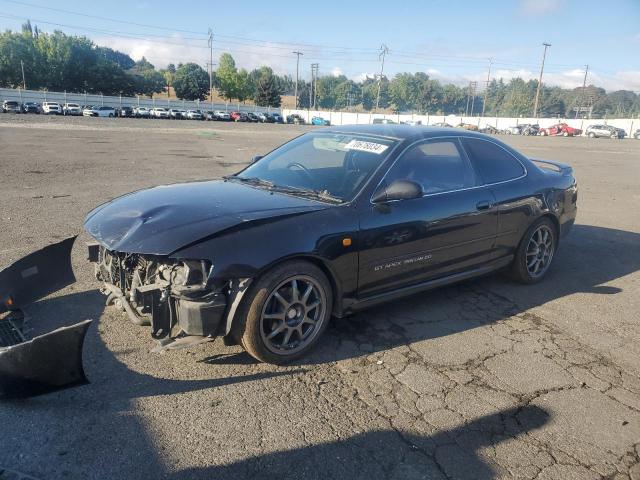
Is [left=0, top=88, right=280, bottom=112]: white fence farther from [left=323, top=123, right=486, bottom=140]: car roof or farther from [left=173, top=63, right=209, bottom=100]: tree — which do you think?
[left=323, top=123, right=486, bottom=140]: car roof

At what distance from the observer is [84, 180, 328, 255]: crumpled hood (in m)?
3.06

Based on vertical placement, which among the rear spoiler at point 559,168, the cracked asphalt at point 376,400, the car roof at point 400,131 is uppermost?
the car roof at point 400,131

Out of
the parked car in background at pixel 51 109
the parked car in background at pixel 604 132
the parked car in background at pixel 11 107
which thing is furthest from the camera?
Result: the parked car in background at pixel 604 132

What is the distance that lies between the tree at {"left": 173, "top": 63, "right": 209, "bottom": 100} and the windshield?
10199cm

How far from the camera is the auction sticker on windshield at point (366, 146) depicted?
13.7ft

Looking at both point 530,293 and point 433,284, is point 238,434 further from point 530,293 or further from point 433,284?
point 530,293

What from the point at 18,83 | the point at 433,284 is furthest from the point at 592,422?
the point at 18,83

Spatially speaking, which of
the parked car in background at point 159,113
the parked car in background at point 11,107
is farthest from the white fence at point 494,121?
the parked car in background at point 11,107

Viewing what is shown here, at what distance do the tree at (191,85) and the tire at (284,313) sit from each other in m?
104

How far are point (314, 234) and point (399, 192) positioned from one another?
81 centimetres

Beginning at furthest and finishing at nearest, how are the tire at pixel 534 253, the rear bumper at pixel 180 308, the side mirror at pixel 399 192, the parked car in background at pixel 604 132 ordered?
the parked car in background at pixel 604 132 → the tire at pixel 534 253 → the side mirror at pixel 399 192 → the rear bumper at pixel 180 308

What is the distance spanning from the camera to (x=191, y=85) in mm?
98625

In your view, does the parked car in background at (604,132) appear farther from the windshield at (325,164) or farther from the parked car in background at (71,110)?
the windshield at (325,164)

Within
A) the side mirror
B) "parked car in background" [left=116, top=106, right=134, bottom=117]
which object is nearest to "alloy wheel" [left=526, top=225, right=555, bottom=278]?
the side mirror
